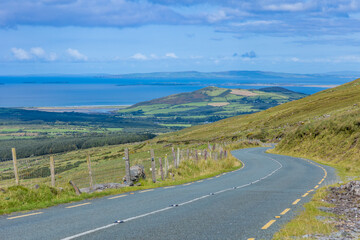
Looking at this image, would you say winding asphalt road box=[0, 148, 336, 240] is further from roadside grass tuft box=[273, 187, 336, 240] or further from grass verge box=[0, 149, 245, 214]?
grass verge box=[0, 149, 245, 214]

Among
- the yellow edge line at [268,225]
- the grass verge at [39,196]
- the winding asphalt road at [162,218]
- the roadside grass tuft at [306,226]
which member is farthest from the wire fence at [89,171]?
the roadside grass tuft at [306,226]

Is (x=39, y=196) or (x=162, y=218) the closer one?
(x=162, y=218)

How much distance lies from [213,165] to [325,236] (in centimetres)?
2469

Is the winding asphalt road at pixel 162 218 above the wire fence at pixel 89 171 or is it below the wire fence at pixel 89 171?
above

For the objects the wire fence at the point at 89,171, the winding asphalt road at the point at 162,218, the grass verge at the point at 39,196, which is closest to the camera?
the winding asphalt road at the point at 162,218

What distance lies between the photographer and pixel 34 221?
11750mm

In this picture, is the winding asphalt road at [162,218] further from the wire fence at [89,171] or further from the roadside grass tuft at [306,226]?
the wire fence at [89,171]

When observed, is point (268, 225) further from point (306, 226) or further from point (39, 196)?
point (39, 196)

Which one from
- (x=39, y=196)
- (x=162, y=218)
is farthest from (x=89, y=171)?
(x=162, y=218)

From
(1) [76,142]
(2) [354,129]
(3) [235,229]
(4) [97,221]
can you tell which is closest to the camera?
(3) [235,229]

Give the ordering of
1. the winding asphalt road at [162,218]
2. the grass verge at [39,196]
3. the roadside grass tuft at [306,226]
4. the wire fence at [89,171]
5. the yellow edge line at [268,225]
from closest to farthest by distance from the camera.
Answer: the roadside grass tuft at [306,226] → the winding asphalt road at [162,218] → the yellow edge line at [268,225] → the grass verge at [39,196] → the wire fence at [89,171]

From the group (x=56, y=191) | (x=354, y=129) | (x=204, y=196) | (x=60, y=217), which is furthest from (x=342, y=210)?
(x=354, y=129)

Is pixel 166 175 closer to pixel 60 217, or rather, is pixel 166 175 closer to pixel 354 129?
pixel 60 217

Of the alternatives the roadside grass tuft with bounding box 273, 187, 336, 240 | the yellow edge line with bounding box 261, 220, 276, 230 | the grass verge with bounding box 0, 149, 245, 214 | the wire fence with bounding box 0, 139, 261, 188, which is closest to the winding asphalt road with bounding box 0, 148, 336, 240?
the yellow edge line with bounding box 261, 220, 276, 230
